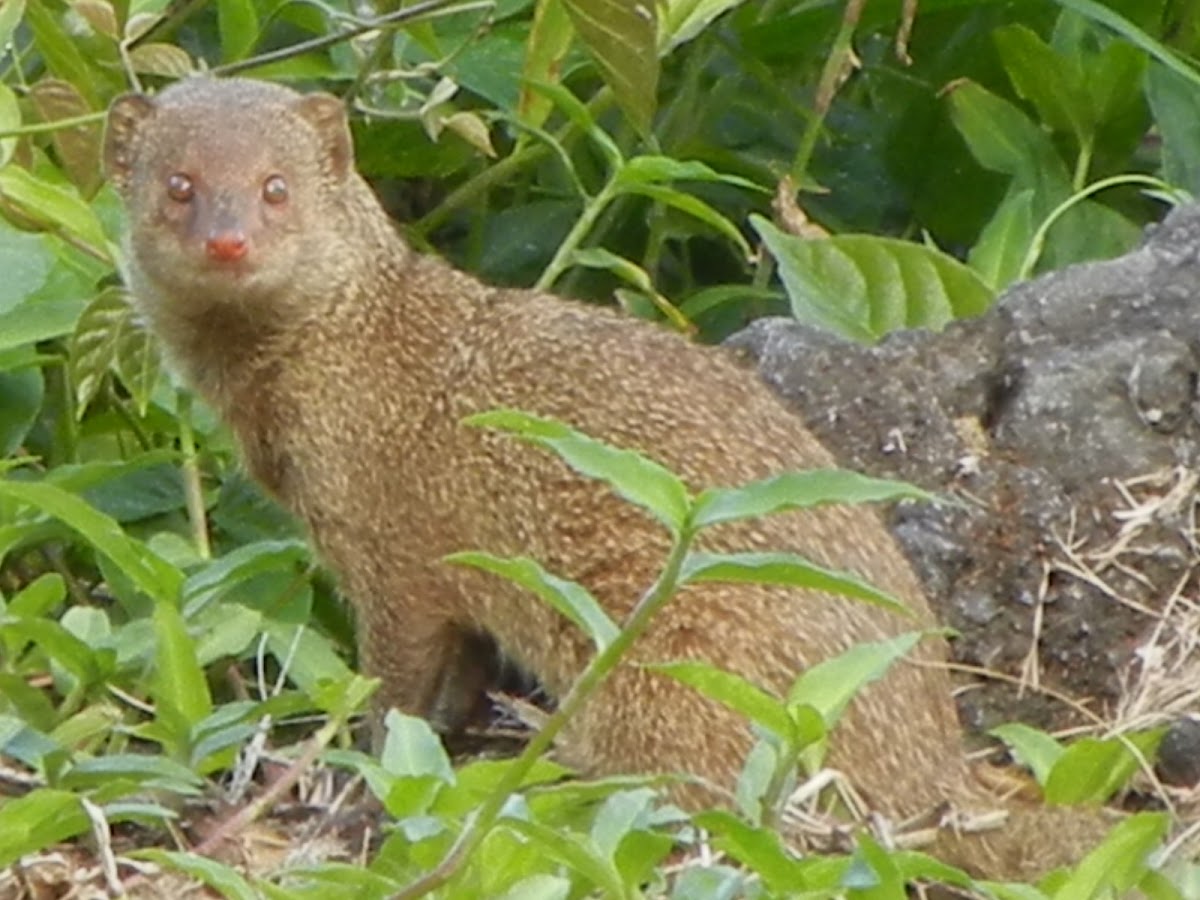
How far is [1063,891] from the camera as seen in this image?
8.54ft

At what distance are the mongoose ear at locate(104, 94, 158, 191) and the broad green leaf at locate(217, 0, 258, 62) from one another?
47cm

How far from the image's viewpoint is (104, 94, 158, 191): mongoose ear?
12.2ft

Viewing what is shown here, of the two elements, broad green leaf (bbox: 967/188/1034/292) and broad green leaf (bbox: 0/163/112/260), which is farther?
broad green leaf (bbox: 967/188/1034/292)

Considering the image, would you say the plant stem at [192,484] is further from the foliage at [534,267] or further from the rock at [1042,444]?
the rock at [1042,444]

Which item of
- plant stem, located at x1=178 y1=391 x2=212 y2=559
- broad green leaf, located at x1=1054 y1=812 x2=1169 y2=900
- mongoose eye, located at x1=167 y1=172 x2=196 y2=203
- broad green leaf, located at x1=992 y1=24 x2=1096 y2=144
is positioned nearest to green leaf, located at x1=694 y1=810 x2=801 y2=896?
broad green leaf, located at x1=1054 y1=812 x2=1169 y2=900

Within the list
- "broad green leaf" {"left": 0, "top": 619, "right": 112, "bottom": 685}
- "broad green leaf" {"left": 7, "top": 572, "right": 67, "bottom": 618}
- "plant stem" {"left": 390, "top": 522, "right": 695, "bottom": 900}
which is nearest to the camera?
"plant stem" {"left": 390, "top": 522, "right": 695, "bottom": 900}

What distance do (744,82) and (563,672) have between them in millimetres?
1611

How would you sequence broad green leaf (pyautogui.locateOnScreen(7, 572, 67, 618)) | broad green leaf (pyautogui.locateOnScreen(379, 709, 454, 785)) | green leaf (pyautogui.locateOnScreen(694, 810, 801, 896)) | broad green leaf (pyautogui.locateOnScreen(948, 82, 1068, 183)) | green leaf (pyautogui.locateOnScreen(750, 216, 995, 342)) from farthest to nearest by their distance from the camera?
broad green leaf (pyautogui.locateOnScreen(948, 82, 1068, 183))
green leaf (pyautogui.locateOnScreen(750, 216, 995, 342))
broad green leaf (pyautogui.locateOnScreen(7, 572, 67, 618))
broad green leaf (pyautogui.locateOnScreen(379, 709, 454, 785))
green leaf (pyautogui.locateOnScreen(694, 810, 801, 896))

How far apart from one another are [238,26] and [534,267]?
0.71 m

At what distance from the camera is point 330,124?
149 inches

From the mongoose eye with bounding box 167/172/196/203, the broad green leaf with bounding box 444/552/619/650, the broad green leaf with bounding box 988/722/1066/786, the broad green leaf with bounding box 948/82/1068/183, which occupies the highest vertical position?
the broad green leaf with bounding box 444/552/619/650

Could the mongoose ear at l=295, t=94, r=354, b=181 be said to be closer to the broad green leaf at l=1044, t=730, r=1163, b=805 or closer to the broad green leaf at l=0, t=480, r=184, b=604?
the broad green leaf at l=0, t=480, r=184, b=604

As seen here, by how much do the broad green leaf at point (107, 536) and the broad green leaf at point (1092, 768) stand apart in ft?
3.36

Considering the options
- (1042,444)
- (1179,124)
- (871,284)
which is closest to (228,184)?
(871,284)
